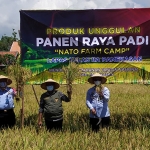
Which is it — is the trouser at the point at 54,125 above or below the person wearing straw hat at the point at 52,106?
below

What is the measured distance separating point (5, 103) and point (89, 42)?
2.38 meters

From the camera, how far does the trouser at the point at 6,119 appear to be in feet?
22.5

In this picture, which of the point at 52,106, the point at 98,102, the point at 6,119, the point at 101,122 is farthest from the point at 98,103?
the point at 6,119

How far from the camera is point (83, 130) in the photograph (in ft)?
21.4

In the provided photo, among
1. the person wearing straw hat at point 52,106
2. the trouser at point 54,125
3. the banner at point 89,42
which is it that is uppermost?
the banner at point 89,42

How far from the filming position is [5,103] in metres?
6.80

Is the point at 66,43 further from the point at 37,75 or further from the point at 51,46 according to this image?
the point at 37,75

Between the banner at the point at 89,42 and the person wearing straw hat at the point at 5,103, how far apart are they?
104cm

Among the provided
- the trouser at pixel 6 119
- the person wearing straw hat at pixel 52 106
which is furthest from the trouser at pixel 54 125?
the trouser at pixel 6 119

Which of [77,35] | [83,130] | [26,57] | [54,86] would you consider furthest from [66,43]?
[83,130]

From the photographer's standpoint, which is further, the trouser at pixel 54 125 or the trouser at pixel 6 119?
the trouser at pixel 6 119

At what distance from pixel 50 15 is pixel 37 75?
1421 mm

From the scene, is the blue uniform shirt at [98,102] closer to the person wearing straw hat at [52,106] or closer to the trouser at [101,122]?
the trouser at [101,122]

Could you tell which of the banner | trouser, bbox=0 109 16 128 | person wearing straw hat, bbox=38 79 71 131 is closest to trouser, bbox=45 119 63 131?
person wearing straw hat, bbox=38 79 71 131
